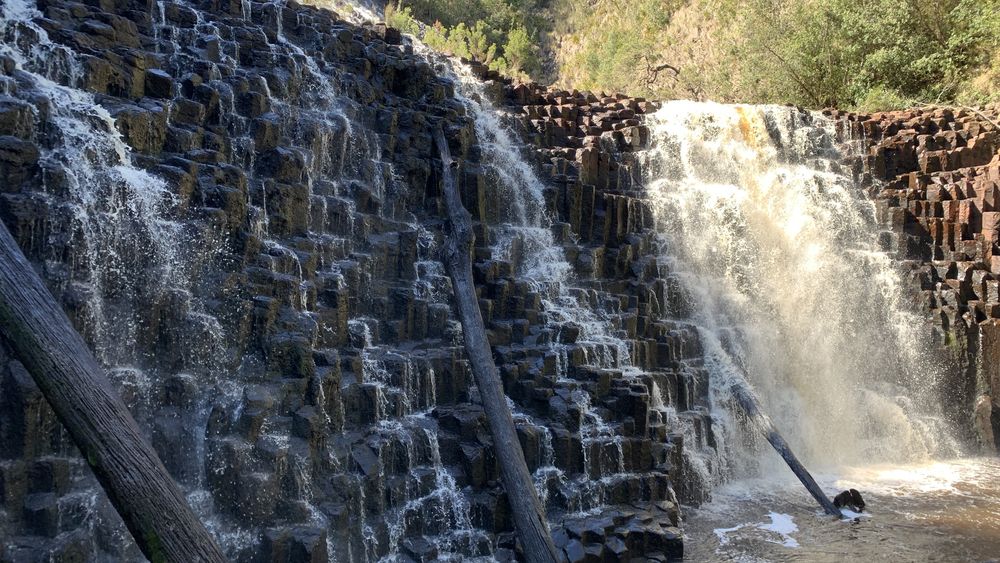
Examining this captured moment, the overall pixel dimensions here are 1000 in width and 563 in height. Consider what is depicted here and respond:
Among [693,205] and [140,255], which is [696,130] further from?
[140,255]

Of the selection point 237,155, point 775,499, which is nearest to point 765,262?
point 775,499

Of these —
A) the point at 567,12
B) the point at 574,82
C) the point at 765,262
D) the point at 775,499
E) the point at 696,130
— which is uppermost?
the point at 567,12

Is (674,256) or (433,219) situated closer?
(433,219)

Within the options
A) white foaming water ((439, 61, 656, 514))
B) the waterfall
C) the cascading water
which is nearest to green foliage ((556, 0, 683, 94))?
the waterfall

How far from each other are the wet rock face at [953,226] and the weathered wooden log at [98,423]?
16.9m

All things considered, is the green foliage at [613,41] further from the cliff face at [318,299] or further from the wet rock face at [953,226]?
the cliff face at [318,299]

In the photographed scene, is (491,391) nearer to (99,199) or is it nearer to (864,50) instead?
(99,199)

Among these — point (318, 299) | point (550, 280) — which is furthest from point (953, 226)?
point (318, 299)

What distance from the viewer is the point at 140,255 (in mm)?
9688

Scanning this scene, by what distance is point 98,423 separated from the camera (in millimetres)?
6562

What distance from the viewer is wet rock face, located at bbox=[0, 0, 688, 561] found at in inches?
343

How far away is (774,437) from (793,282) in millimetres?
5930

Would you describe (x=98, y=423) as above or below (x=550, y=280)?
below

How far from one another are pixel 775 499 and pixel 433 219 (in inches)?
308
